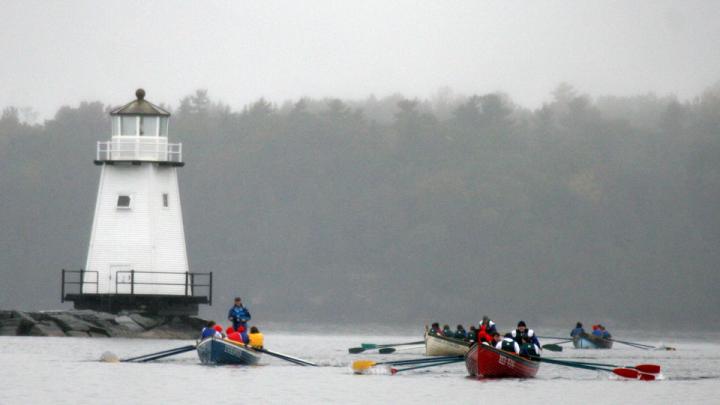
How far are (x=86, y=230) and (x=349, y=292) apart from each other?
22.3 metres

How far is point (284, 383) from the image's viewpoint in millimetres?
Result: 50094

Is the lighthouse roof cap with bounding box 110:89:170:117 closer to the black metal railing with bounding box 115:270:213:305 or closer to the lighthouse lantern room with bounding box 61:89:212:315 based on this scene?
the lighthouse lantern room with bounding box 61:89:212:315

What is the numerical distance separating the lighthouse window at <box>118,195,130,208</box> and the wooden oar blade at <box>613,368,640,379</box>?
2812 centimetres

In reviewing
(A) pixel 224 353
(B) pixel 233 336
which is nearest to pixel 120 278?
(B) pixel 233 336

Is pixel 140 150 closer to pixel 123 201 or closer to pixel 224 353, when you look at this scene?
pixel 123 201

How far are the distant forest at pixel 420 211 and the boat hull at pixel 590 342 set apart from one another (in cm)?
5677

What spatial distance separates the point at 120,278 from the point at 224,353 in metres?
20.0

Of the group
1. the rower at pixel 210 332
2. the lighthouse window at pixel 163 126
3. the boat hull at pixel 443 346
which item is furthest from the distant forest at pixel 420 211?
the rower at pixel 210 332

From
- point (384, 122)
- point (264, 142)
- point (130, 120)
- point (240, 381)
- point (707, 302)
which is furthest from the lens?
point (384, 122)

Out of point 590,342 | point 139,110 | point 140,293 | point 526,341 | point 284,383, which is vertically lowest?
point 284,383

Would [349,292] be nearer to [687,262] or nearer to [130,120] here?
[687,262]

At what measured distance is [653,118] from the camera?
6432 inches

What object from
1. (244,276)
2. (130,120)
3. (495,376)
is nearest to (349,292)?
(244,276)

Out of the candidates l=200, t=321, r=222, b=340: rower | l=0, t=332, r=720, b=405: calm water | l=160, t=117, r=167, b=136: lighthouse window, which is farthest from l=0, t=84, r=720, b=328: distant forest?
l=200, t=321, r=222, b=340: rower
